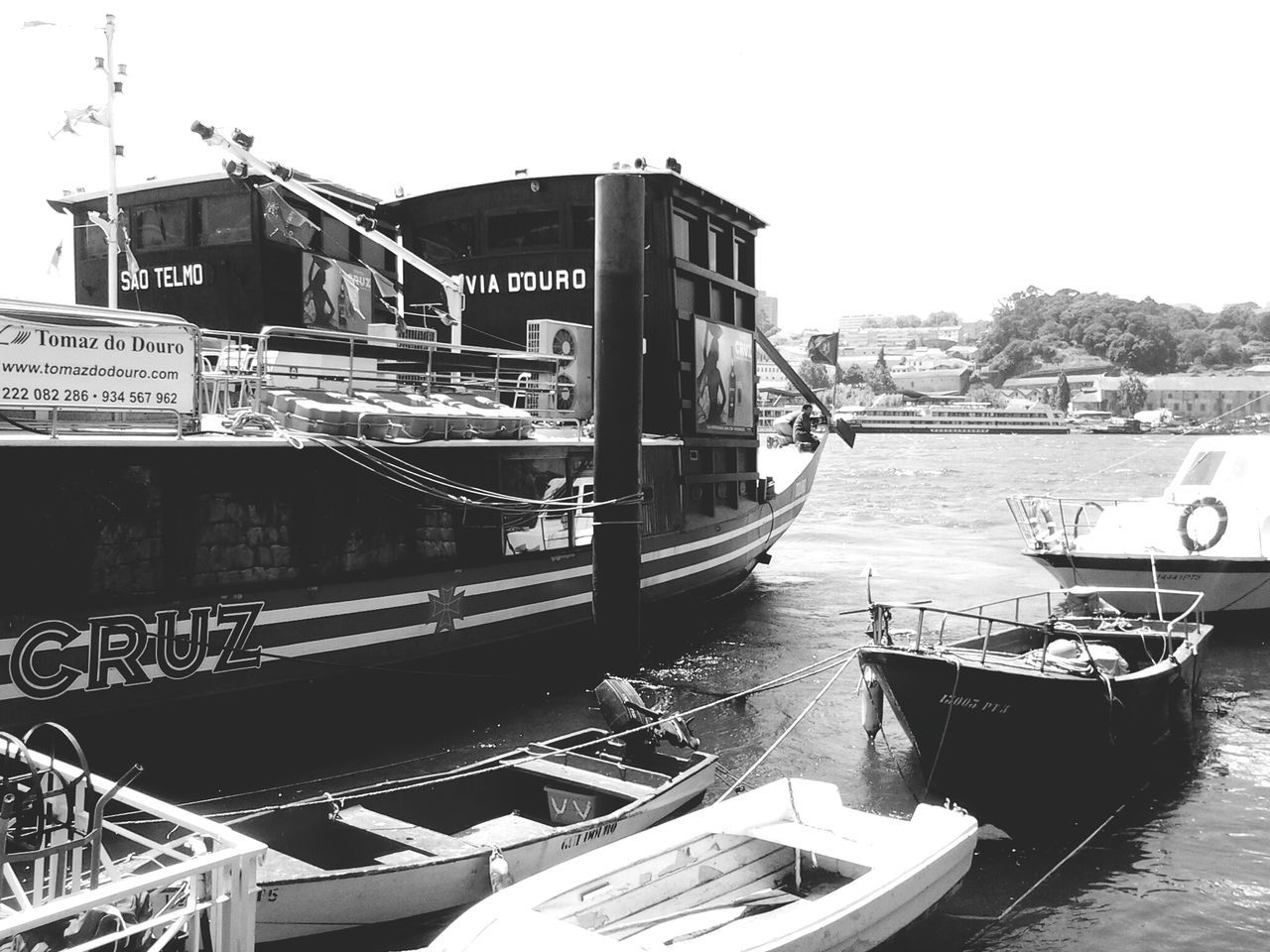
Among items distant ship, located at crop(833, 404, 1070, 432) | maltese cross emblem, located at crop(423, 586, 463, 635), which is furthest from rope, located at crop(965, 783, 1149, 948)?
distant ship, located at crop(833, 404, 1070, 432)

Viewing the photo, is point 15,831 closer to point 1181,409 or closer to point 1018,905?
point 1018,905

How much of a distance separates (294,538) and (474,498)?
2732 mm

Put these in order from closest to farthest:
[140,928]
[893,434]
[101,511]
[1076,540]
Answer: [140,928]
[101,511]
[1076,540]
[893,434]

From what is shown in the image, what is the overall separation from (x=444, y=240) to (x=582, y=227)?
275 cm

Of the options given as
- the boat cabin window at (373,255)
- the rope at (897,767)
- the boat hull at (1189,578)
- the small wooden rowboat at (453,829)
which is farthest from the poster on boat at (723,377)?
the small wooden rowboat at (453,829)

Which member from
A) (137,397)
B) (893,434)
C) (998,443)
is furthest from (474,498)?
(893,434)

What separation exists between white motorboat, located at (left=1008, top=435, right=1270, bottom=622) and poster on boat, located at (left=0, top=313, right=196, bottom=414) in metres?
14.9

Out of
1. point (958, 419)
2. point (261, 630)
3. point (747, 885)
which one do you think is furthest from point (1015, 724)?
point (958, 419)

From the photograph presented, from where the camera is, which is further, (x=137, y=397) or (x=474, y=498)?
(x=474, y=498)

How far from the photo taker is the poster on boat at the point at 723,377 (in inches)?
785

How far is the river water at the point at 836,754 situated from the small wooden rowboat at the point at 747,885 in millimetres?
582

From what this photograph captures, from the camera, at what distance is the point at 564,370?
720 inches

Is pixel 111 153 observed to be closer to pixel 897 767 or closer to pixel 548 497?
pixel 548 497

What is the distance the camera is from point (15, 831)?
5.72 m
